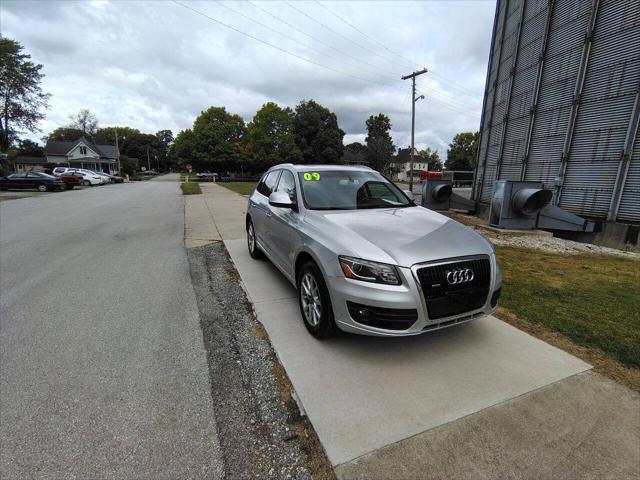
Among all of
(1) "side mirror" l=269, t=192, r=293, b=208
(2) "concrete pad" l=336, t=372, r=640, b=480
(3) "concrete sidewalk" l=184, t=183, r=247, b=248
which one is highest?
(1) "side mirror" l=269, t=192, r=293, b=208

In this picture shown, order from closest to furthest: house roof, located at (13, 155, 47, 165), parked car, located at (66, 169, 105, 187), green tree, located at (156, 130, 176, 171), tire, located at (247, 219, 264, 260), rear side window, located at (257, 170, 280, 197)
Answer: rear side window, located at (257, 170, 280, 197) → tire, located at (247, 219, 264, 260) → parked car, located at (66, 169, 105, 187) → house roof, located at (13, 155, 47, 165) → green tree, located at (156, 130, 176, 171)

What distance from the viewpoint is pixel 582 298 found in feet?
14.2

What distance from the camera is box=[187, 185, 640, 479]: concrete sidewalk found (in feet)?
6.41

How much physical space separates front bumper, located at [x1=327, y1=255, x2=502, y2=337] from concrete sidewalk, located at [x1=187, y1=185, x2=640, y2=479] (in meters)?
0.37

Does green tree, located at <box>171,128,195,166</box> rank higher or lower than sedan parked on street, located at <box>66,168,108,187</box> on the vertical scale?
higher

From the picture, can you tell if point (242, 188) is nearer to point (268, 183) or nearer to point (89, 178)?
point (89, 178)

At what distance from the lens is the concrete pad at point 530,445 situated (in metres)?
1.90

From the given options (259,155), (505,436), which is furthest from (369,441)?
(259,155)

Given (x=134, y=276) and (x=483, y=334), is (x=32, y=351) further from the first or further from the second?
(x=483, y=334)

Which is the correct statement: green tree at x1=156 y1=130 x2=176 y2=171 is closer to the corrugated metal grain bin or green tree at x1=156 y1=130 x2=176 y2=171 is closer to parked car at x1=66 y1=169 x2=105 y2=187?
parked car at x1=66 y1=169 x2=105 y2=187

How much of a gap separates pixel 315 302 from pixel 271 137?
47.8 metres

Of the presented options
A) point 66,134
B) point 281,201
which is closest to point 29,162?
point 66,134

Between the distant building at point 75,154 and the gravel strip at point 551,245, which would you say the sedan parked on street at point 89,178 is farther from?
the distant building at point 75,154

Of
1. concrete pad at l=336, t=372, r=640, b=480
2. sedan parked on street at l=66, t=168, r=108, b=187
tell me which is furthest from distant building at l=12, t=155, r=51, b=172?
concrete pad at l=336, t=372, r=640, b=480
